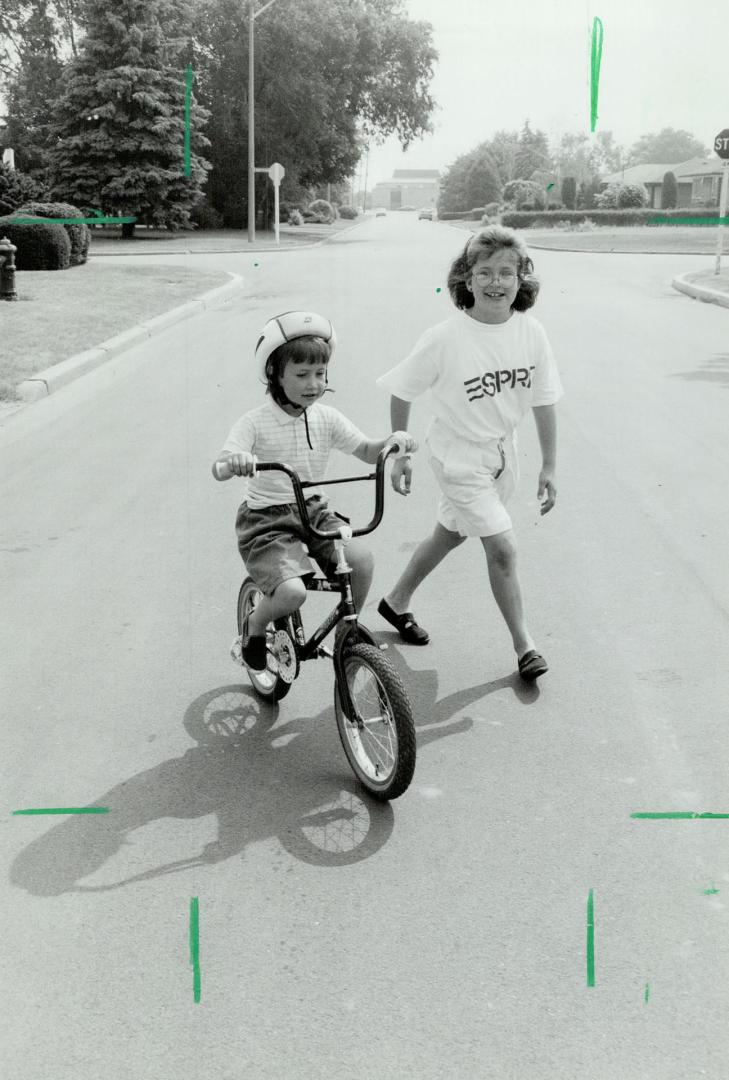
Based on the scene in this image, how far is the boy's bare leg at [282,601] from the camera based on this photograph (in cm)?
367

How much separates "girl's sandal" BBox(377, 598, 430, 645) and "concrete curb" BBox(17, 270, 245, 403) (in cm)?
620

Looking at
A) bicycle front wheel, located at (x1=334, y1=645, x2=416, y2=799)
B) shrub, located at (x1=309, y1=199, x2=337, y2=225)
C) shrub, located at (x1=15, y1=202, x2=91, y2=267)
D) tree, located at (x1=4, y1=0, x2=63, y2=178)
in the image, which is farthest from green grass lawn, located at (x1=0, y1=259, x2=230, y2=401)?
shrub, located at (x1=309, y1=199, x2=337, y2=225)

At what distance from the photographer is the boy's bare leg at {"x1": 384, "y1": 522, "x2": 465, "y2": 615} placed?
15.8 feet

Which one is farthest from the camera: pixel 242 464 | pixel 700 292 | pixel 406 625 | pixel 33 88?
pixel 33 88

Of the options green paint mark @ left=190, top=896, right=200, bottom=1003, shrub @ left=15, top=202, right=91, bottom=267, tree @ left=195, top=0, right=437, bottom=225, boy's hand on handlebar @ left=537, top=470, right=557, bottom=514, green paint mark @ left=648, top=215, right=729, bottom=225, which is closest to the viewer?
green paint mark @ left=190, top=896, right=200, bottom=1003

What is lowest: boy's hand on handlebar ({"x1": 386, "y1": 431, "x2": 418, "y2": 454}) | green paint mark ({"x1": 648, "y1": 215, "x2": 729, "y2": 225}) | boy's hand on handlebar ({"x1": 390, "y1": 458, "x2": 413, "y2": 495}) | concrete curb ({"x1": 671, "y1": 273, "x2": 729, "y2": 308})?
boy's hand on handlebar ({"x1": 390, "y1": 458, "x2": 413, "y2": 495})

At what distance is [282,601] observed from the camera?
12.1 feet

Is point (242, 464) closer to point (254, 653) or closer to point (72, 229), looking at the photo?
point (254, 653)

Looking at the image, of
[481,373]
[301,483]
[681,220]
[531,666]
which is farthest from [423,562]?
[681,220]

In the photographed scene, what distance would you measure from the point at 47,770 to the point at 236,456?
1.22 meters

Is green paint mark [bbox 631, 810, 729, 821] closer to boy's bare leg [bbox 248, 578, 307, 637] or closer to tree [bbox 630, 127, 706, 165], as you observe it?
boy's bare leg [bbox 248, 578, 307, 637]

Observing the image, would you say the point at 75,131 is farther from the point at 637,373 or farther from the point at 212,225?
the point at 637,373

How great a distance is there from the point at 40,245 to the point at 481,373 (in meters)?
19.5

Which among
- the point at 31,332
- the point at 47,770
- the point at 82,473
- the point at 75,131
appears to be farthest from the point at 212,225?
the point at 47,770
